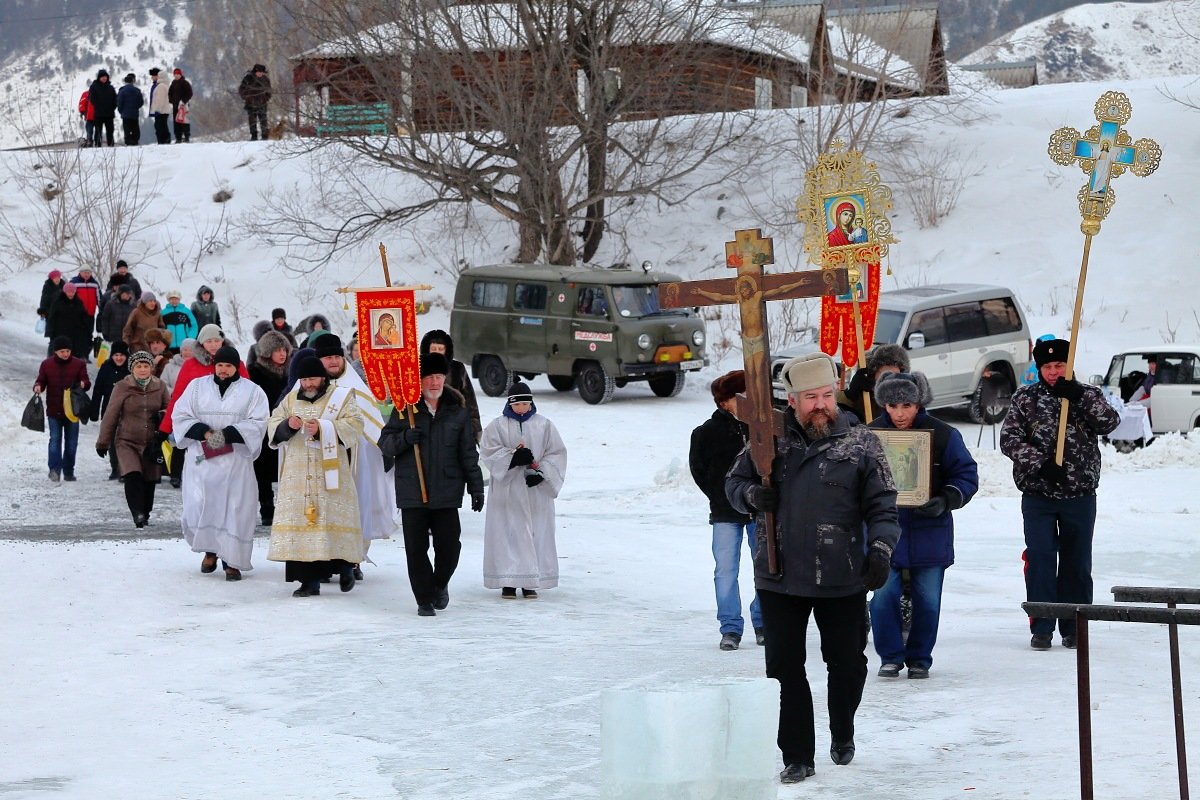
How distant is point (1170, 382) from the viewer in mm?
21531

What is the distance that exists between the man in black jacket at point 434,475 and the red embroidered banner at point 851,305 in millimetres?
2540

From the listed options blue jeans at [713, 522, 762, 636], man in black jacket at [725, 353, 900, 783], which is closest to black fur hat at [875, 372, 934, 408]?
blue jeans at [713, 522, 762, 636]

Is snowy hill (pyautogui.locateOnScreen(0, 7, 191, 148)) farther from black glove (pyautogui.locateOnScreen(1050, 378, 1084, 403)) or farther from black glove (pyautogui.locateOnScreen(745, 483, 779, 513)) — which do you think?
black glove (pyautogui.locateOnScreen(745, 483, 779, 513))

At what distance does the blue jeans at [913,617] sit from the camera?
8.73 meters

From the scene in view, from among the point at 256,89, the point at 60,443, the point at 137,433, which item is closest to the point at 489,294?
the point at 60,443

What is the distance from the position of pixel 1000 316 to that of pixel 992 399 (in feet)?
3.79

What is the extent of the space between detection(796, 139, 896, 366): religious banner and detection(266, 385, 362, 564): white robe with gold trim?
10.7 feet

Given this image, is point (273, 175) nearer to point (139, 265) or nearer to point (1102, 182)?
point (139, 265)

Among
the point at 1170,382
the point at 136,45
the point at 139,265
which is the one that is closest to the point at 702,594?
the point at 1170,382

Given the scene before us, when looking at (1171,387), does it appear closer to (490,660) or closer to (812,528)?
(490,660)

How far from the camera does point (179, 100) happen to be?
4209cm

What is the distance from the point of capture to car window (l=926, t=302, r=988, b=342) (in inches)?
933

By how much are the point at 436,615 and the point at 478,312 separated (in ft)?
53.9

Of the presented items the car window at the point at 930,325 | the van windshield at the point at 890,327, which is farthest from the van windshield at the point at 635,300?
the car window at the point at 930,325
